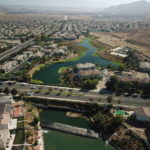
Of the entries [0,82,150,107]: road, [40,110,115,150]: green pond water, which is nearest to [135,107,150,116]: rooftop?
[0,82,150,107]: road

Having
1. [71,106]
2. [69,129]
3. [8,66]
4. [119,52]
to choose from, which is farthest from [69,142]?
[119,52]

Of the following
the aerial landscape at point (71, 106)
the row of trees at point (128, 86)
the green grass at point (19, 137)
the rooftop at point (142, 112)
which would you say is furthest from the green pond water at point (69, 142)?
the row of trees at point (128, 86)

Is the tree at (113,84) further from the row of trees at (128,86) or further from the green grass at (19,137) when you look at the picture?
the green grass at (19,137)

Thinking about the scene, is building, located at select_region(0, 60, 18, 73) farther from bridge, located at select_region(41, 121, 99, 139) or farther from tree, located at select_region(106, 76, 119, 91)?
tree, located at select_region(106, 76, 119, 91)

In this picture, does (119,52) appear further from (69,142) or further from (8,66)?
(69,142)

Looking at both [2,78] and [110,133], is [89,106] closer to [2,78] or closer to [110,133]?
[110,133]
